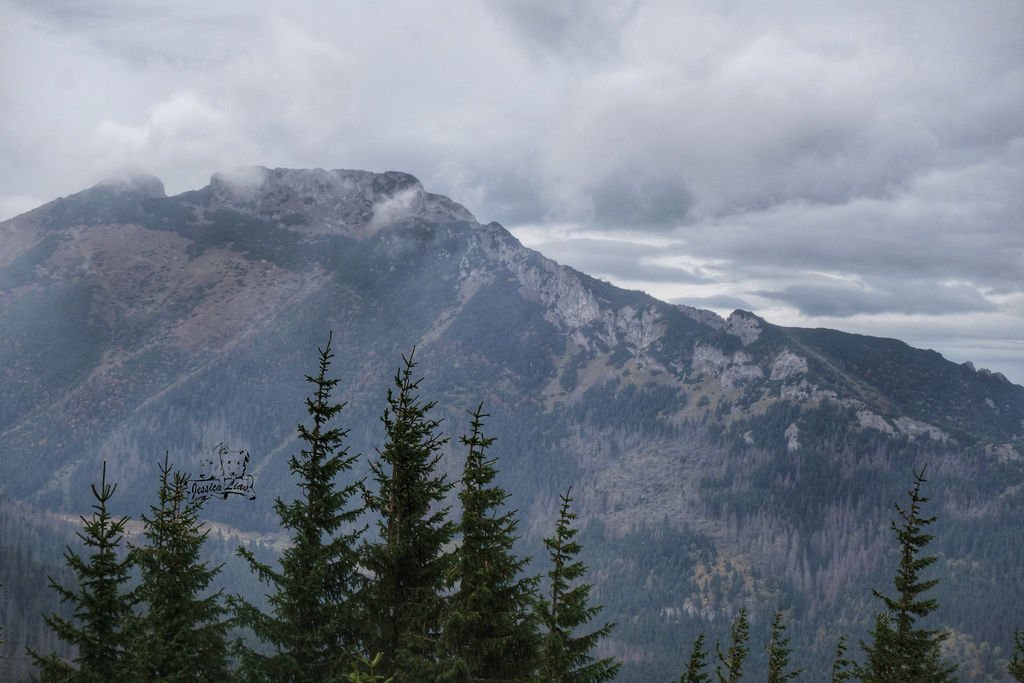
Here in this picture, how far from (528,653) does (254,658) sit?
878cm

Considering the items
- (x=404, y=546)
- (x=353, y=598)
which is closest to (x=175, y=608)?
(x=353, y=598)

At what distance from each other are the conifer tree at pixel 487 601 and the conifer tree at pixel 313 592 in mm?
3680

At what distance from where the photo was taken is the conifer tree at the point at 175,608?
24.6 metres

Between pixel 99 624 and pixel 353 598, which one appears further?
pixel 353 598

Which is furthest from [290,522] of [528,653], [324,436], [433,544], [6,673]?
[6,673]

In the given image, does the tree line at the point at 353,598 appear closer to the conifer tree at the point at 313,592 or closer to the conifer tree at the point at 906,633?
the conifer tree at the point at 313,592

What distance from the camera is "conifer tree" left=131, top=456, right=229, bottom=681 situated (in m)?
24.6

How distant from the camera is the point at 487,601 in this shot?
2462cm

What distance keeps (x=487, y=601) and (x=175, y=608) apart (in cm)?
1031

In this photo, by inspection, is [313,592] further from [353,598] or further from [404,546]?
[404,546]

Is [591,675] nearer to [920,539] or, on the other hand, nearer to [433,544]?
[433,544]

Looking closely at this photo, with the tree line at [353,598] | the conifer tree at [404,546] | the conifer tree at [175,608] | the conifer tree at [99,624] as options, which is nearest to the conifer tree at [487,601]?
the tree line at [353,598]

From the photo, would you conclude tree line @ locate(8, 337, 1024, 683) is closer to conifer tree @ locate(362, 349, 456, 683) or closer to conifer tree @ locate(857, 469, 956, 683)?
conifer tree @ locate(362, 349, 456, 683)

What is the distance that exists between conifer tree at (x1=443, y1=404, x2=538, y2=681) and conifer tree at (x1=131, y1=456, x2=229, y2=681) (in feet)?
26.2
